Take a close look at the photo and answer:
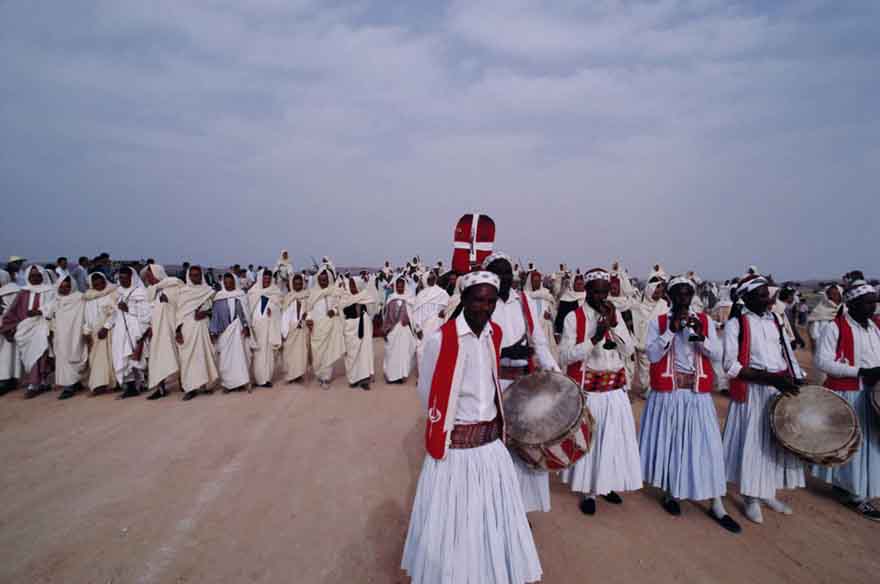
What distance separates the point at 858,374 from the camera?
4090 mm

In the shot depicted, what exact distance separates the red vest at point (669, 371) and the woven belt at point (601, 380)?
34cm

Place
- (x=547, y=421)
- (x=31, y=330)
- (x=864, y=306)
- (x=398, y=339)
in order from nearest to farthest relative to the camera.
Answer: (x=547, y=421)
(x=864, y=306)
(x=31, y=330)
(x=398, y=339)

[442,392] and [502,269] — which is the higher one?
[502,269]

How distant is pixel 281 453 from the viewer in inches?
211

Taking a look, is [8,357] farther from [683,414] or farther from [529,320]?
[683,414]

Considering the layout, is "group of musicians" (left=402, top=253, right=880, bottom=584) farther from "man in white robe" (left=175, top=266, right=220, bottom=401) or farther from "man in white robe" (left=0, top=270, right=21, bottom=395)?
"man in white robe" (left=0, top=270, right=21, bottom=395)

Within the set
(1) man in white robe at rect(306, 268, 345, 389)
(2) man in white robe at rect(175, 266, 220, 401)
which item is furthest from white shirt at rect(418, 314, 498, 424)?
(2) man in white robe at rect(175, 266, 220, 401)

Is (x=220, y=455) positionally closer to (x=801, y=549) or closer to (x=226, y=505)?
(x=226, y=505)

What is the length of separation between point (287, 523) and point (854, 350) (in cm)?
563

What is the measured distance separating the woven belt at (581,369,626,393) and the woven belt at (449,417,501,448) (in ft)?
6.19

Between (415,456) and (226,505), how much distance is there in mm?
2149

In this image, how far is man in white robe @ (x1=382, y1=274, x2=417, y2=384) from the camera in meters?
9.39

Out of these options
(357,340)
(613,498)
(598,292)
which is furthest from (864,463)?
(357,340)

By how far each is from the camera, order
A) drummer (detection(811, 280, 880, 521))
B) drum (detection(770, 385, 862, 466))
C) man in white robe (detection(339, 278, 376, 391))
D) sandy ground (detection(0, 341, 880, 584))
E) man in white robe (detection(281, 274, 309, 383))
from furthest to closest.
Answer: man in white robe (detection(281, 274, 309, 383)), man in white robe (detection(339, 278, 376, 391)), drummer (detection(811, 280, 880, 521)), drum (detection(770, 385, 862, 466)), sandy ground (detection(0, 341, 880, 584))
